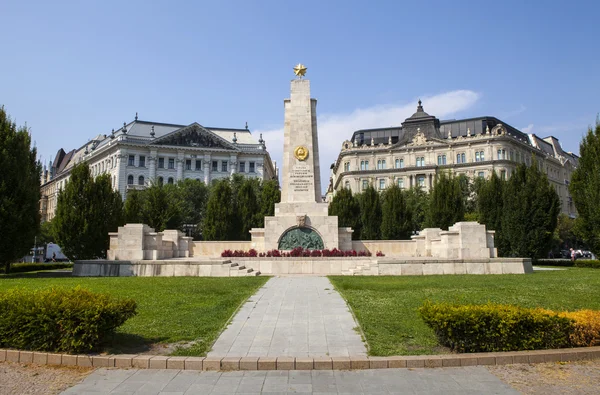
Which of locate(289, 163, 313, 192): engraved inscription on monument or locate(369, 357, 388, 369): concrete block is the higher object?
locate(289, 163, 313, 192): engraved inscription on monument

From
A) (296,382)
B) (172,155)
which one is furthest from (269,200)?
(172,155)

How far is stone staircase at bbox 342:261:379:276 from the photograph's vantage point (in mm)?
21547

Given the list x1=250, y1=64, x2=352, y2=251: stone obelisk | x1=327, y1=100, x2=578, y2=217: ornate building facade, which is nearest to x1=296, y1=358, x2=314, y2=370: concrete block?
x1=250, y1=64, x2=352, y2=251: stone obelisk

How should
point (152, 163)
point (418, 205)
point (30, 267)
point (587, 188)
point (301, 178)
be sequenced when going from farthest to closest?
point (152, 163) → point (418, 205) → point (30, 267) → point (301, 178) → point (587, 188)

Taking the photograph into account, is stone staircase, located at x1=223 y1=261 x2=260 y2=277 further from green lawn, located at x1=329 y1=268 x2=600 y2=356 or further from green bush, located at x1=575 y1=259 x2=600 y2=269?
green bush, located at x1=575 y1=259 x2=600 y2=269

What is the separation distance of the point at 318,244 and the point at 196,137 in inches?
2831

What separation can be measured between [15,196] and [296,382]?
72.6 ft

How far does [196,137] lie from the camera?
93750 mm

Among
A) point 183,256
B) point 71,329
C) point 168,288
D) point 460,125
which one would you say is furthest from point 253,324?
point 460,125

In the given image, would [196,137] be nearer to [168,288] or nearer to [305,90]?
[305,90]

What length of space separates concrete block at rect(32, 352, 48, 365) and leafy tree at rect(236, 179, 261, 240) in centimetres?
3709

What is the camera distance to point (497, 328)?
25.4ft

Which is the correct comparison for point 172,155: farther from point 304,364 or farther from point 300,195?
point 304,364

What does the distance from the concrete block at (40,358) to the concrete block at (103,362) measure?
34.4 inches
